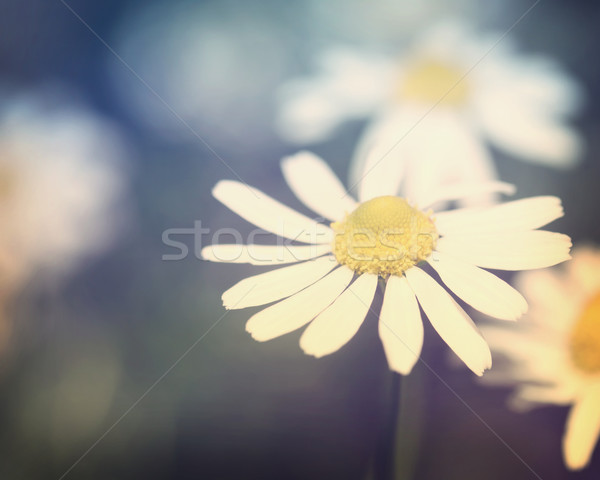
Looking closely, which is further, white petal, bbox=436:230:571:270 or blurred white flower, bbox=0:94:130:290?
blurred white flower, bbox=0:94:130:290

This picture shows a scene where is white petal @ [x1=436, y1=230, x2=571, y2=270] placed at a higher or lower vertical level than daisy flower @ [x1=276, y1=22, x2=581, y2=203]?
lower

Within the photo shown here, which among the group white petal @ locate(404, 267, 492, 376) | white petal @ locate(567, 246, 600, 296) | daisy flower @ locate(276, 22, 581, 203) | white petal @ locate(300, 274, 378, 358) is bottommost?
white petal @ locate(300, 274, 378, 358)

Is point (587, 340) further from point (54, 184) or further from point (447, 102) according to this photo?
point (54, 184)

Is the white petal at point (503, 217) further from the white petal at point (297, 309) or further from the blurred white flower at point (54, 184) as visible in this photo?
the blurred white flower at point (54, 184)

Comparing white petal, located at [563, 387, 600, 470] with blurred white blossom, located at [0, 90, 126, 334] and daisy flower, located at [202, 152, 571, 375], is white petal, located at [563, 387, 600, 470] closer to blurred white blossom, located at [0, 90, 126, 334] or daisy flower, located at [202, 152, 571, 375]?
daisy flower, located at [202, 152, 571, 375]

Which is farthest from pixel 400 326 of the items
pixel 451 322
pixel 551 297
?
pixel 551 297

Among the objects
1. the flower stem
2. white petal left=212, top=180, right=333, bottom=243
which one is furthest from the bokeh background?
white petal left=212, top=180, right=333, bottom=243

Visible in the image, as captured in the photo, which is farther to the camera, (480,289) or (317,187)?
(317,187)
